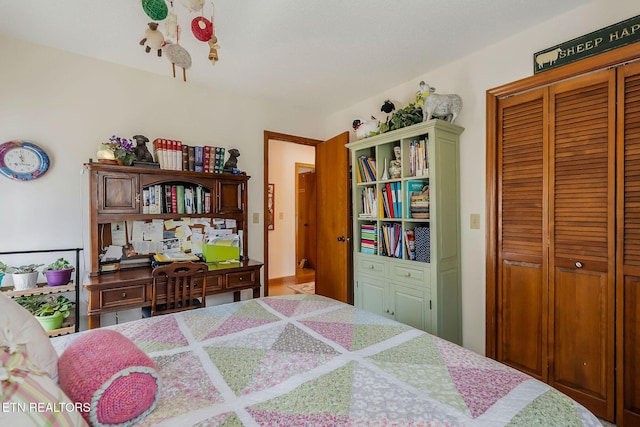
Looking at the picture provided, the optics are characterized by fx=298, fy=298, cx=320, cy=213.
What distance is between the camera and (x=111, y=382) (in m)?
0.76

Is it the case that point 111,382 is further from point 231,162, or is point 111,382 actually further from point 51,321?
point 231,162

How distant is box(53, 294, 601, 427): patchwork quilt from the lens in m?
0.77

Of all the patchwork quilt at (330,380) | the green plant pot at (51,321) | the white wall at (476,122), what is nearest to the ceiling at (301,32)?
the white wall at (476,122)

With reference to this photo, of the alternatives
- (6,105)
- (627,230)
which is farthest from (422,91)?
(6,105)

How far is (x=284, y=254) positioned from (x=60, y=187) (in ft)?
10.6

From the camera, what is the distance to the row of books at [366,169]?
2.85 metres

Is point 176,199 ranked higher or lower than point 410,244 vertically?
higher

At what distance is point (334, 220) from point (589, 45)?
2.38m

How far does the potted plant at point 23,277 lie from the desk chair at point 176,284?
27.7 inches

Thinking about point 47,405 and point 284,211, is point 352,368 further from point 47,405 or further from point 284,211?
point 284,211

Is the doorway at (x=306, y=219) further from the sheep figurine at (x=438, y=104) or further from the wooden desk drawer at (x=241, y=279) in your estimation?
the sheep figurine at (x=438, y=104)

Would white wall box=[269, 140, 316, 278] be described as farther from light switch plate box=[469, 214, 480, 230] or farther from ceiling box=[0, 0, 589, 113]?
light switch plate box=[469, 214, 480, 230]

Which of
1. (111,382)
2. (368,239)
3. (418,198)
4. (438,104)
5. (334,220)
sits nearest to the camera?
(111,382)

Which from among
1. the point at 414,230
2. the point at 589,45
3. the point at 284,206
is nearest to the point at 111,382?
the point at 414,230
